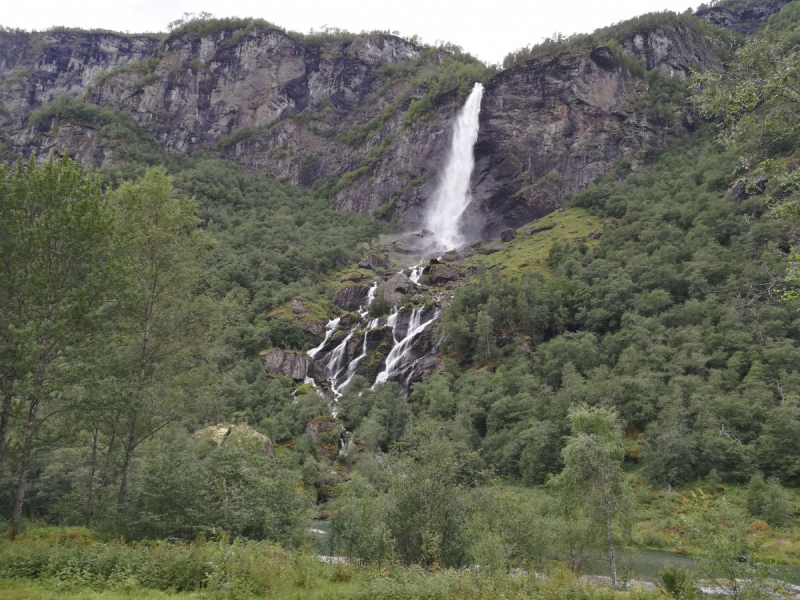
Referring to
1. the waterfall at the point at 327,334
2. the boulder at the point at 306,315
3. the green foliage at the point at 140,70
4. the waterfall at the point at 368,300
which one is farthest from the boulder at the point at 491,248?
the green foliage at the point at 140,70

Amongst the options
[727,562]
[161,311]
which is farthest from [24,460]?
[727,562]

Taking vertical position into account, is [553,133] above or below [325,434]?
above

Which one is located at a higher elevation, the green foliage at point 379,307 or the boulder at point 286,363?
the green foliage at point 379,307

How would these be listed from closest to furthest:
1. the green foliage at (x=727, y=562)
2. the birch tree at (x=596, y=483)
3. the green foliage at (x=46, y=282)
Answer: the green foliage at (x=727, y=562), the green foliage at (x=46, y=282), the birch tree at (x=596, y=483)

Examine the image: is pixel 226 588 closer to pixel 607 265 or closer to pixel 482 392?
pixel 482 392

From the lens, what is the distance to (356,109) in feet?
552

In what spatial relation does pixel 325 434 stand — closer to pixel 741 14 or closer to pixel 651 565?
pixel 651 565

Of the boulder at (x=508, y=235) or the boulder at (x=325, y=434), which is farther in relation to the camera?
the boulder at (x=508, y=235)

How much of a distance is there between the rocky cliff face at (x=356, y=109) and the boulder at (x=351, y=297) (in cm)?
4127

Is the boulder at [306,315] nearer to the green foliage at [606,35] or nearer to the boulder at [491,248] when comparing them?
the boulder at [491,248]

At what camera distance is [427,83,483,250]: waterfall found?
11612 cm

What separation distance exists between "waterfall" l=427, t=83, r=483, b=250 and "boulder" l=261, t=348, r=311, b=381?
55155 mm

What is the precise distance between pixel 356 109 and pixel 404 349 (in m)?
128

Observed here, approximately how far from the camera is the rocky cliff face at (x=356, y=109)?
118062mm
